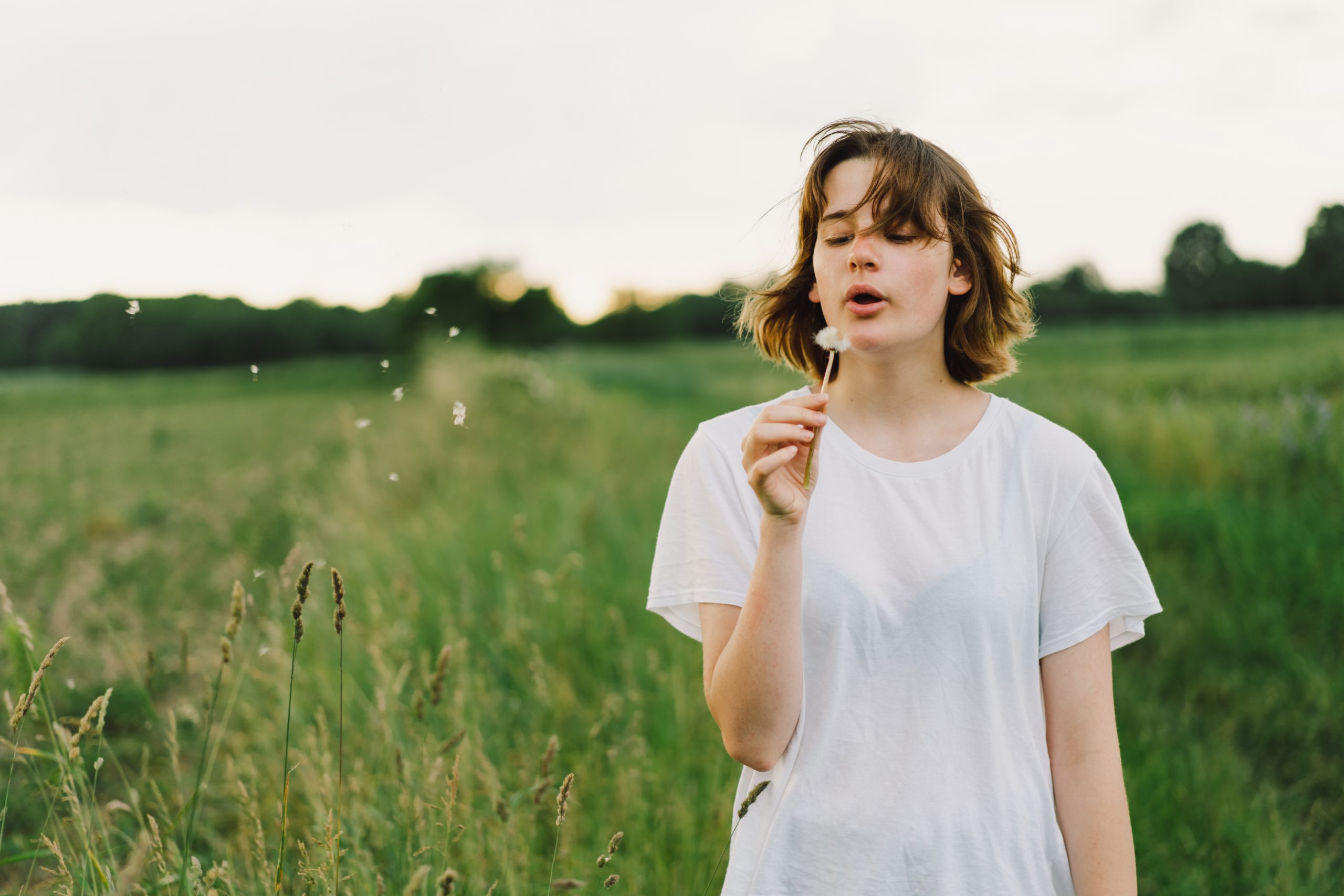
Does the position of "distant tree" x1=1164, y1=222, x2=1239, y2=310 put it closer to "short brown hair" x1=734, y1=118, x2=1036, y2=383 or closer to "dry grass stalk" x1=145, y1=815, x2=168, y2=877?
"short brown hair" x1=734, y1=118, x2=1036, y2=383

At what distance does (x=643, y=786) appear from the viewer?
256cm

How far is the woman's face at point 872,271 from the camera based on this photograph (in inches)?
55.2

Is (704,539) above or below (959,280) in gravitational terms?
below

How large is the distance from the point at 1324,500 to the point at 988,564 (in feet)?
14.6

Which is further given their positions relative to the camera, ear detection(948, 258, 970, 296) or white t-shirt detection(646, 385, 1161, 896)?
ear detection(948, 258, 970, 296)

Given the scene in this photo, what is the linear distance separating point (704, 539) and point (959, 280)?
0.74m

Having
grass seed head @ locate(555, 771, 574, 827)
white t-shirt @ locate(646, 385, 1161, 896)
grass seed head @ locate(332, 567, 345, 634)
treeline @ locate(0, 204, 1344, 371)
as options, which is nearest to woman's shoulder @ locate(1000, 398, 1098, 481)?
white t-shirt @ locate(646, 385, 1161, 896)

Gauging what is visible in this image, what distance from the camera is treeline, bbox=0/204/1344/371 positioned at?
12.8 feet

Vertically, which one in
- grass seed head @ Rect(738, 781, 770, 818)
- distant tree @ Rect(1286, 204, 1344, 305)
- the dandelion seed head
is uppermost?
distant tree @ Rect(1286, 204, 1344, 305)

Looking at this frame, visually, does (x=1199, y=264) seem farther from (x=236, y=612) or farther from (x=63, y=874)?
(x=63, y=874)

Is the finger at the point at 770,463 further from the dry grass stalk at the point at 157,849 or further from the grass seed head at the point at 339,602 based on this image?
the dry grass stalk at the point at 157,849

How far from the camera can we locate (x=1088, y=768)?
1333 millimetres

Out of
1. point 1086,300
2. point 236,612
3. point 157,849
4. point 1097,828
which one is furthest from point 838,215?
point 1086,300

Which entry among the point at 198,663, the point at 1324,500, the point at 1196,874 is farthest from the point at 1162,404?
the point at 198,663
